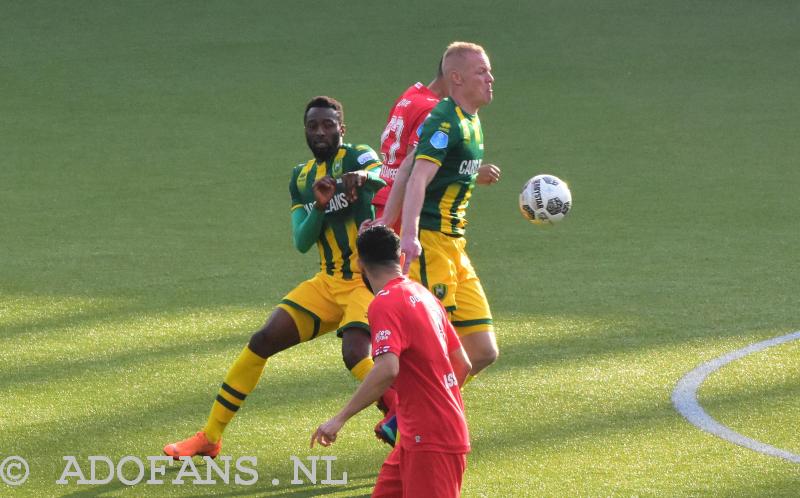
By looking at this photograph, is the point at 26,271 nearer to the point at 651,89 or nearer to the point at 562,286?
the point at 562,286

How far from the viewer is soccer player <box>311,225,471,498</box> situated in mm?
4875

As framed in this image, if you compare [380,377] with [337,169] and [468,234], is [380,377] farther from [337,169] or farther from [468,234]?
[468,234]

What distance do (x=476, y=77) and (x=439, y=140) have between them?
1.51 feet

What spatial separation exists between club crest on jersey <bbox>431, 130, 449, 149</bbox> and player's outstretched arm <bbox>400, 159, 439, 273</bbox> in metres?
0.10

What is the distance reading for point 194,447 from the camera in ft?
22.5

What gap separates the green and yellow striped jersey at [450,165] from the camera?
21.7 feet

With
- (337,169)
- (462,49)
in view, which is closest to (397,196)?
(337,169)

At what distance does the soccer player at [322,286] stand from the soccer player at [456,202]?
0.35 m

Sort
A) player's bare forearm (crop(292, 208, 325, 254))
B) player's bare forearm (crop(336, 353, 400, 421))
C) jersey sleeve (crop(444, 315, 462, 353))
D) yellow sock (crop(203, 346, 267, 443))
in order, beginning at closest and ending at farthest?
1. player's bare forearm (crop(336, 353, 400, 421))
2. jersey sleeve (crop(444, 315, 462, 353))
3. player's bare forearm (crop(292, 208, 325, 254))
4. yellow sock (crop(203, 346, 267, 443))

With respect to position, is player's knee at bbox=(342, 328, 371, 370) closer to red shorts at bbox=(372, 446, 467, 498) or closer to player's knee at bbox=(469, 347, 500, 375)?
player's knee at bbox=(469, 347, 500, 375)

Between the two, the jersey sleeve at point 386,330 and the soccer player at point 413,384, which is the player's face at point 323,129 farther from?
the jersey sleeve at point 386,330

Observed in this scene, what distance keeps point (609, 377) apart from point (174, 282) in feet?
14.1

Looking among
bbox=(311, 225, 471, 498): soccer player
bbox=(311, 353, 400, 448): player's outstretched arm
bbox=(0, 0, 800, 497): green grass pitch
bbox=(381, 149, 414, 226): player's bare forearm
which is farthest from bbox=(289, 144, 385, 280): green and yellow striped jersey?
bbox=(311, 353, 400, 448): player's outstretched arm

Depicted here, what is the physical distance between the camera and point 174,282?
36.4 feet
